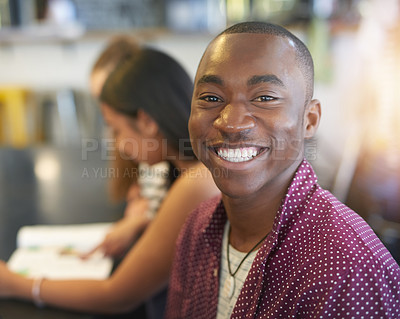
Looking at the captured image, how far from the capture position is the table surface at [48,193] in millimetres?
1209

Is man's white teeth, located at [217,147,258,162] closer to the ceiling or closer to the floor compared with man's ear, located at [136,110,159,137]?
closer to the ceiling

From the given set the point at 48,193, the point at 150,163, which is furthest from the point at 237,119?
the point at 48,193

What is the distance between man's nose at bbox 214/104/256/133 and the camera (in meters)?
0.55

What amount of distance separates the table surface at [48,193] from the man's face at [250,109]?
1.82 feet

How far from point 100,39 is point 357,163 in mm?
2711

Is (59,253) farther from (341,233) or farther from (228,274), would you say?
(341,233)

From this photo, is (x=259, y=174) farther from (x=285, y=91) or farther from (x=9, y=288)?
(x=9, y=288)

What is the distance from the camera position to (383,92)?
6.73 feet

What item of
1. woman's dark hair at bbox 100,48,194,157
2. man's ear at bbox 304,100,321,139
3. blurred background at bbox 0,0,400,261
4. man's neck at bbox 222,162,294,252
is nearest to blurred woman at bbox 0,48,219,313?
woman's dark hair at bbox 100,48,194,157

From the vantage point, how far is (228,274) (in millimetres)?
705

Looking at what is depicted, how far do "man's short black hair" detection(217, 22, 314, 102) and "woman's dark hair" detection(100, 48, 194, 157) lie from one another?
491mm

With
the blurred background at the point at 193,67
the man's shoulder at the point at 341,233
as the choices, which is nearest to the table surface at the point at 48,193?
the blurred background at the point at 193,67

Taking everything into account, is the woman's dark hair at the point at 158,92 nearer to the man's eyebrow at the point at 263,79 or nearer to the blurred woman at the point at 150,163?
the blurred woman at the point at 150,163

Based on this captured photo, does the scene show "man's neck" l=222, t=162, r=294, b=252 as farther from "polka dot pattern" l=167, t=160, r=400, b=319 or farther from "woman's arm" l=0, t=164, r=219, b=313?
"woman's arm" l=0, t=164, r=219, b=313
